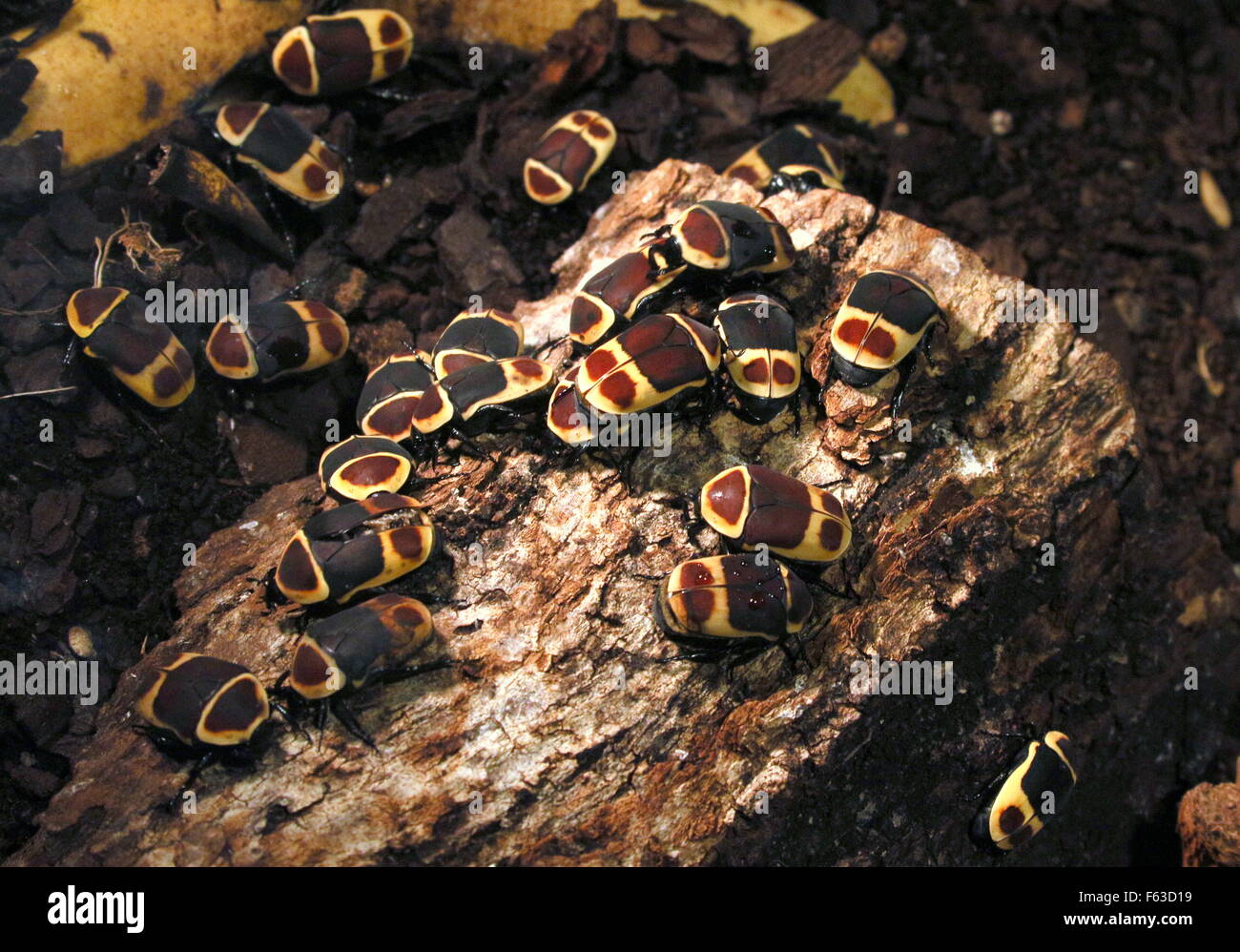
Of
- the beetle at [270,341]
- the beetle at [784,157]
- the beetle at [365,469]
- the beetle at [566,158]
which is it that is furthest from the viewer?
the beetle at [784,157]

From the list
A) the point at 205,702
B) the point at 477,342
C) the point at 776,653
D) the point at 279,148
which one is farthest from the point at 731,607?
the point at 279,148

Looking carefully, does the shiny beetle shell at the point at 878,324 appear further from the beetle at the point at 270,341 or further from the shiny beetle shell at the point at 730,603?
the beetle at the point at 270,341

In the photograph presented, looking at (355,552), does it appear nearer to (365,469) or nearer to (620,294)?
(365,469)


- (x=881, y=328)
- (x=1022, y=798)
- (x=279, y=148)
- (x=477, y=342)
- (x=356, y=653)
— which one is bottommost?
(x=1022, y=798)

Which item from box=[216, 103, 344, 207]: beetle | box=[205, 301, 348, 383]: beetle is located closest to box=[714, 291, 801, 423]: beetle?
box=[205, 301, 348, 383]: beetle

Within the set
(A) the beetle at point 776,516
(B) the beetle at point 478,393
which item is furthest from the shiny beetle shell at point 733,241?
(A) the beetle at point 776,516

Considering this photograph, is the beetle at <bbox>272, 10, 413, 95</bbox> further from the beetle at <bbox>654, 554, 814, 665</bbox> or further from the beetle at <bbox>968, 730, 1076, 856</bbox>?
the beetle at <bbox>968, 730, 1076, 856</bbox>

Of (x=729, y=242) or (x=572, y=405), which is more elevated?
(x=729, y=242)
